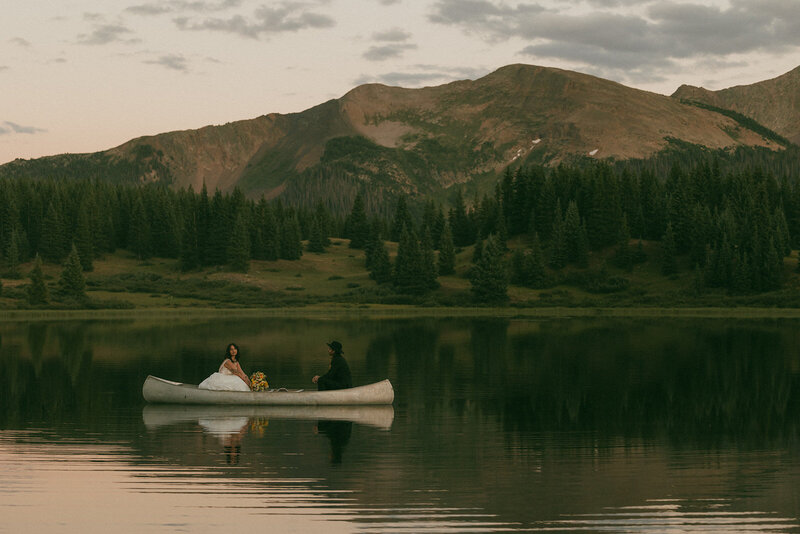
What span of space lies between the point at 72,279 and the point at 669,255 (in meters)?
108

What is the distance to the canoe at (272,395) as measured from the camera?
4134cm

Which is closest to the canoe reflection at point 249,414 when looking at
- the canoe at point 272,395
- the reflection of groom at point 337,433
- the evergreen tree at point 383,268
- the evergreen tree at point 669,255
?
the canoe at point 272,395

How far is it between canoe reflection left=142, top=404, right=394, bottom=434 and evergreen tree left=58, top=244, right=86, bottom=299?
127m

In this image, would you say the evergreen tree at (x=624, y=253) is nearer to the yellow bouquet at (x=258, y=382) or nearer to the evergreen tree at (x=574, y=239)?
the evergreen tree at (x=574, y=239)

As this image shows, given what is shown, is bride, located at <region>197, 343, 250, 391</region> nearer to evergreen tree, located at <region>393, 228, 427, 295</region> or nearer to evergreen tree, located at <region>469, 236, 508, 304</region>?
evergreen tree, located at <region>469, 236, 508, 304</region>

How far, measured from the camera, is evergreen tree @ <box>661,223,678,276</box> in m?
177

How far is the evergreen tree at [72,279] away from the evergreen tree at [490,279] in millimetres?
68388

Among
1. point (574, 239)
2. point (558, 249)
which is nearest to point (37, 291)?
point (558, 249)

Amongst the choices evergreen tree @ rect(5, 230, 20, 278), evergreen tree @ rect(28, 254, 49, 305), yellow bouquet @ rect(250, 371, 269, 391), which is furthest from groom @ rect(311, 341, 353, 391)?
evergreen tree @ rect(5, 230, 20, 278)

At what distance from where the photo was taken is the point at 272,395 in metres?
41.2

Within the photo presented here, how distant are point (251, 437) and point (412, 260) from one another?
144m

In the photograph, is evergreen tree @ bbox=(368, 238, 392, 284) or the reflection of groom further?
evergreen tree @ bbox=(368, 238, 392, 284)

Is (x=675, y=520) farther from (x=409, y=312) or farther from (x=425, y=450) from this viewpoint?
(x=409, y=312)

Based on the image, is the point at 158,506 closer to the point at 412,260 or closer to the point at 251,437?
the point at 251,437
